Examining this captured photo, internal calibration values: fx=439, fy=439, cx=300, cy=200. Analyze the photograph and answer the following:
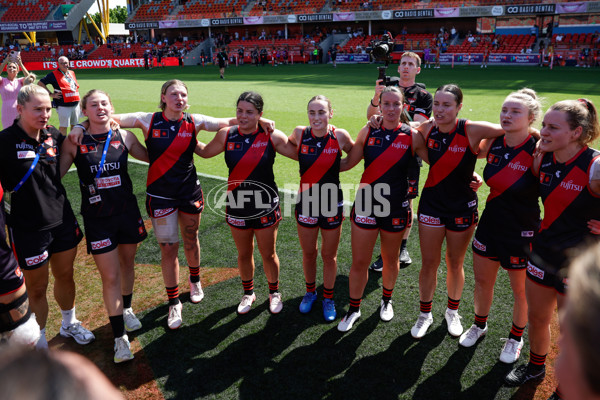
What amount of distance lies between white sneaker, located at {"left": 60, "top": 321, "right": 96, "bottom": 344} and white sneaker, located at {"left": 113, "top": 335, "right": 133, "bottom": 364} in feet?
1.41

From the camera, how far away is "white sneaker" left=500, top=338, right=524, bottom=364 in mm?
3664

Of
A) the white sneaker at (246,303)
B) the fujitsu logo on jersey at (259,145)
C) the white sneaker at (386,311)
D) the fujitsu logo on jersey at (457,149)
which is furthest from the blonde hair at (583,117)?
the white sneaker at (246,303)

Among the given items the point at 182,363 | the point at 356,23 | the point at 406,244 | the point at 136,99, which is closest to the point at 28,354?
the point at 182,363

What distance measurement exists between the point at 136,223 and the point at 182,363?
130 centimetres

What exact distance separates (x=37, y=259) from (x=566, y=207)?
13.0 feet

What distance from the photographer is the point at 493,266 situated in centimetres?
366

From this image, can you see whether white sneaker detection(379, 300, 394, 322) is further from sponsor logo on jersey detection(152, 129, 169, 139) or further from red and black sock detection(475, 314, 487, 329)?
sponsor logo on jersey detection(152, 129, 169, 139)

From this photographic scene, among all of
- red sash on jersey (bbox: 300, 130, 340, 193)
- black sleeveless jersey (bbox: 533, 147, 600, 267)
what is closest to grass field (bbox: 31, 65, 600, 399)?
black sleeveless jersey (bbox: 533, 147, 600, 267)

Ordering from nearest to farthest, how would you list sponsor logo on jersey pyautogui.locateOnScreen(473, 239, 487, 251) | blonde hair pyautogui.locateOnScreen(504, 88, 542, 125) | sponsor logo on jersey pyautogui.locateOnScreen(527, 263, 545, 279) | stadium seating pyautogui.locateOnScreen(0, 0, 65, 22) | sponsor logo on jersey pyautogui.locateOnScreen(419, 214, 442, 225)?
sponsor logo on jersey pyautogui.locateOnScreen(527, 263, 545, 279)
blonde hair pyautogui.locateOnScreen(504, 88, 542, 125)
sponsor logo on jersey pyautogui.locateOnScreen(473, 239, 487, 251)
sponsor logo on jersey pyautogui.locateOnScreen(419, 214, 442, 225)
stadium seating pyautogui.locateOnScreen(0, 0, 65, 22)

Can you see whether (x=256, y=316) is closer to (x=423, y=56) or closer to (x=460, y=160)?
(x=460, y=160)

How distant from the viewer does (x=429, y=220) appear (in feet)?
12.6

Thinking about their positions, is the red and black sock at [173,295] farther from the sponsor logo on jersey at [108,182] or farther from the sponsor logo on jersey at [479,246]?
the sponsor logo on jersey at [479,246]

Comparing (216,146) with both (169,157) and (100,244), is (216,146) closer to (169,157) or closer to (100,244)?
(169,157)

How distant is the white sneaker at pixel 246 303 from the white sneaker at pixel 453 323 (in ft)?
6.42
